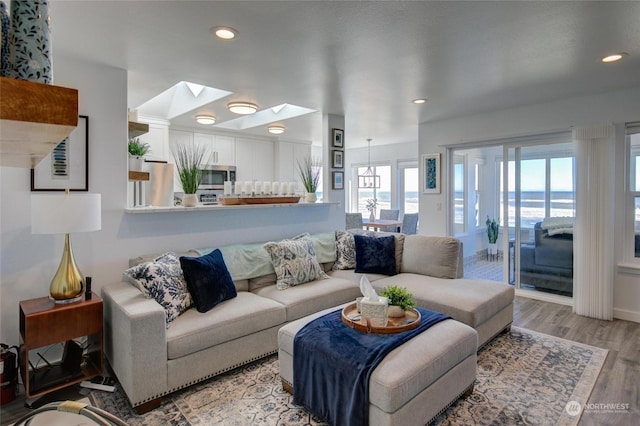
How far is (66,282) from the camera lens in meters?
2.36

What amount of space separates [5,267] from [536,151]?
17.8 ft

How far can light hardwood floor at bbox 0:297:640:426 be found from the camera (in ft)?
7.01

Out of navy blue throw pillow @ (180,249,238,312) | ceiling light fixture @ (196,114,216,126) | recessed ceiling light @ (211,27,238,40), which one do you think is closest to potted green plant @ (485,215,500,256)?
ceiling light fixture @ (196,114,216,126)

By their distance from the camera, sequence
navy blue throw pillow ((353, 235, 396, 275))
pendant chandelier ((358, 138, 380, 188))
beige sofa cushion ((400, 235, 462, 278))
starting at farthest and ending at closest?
pendant chandelier ((358, 138, 380, 188)), navy blue throw pillow ((353, 235, 396, 275)), beige sofa cushion ((400, 235, 462, 278))

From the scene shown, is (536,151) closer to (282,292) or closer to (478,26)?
(478,26)

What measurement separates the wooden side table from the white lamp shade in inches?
19.9

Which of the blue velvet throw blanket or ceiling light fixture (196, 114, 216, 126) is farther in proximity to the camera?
ceiling light fixture (196, 114, 216, 126)

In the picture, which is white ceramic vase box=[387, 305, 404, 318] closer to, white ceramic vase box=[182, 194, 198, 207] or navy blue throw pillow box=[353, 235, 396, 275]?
navy blue throw pillow box=[353, 235, 396, 275]

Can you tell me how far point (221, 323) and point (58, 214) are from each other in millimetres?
1231

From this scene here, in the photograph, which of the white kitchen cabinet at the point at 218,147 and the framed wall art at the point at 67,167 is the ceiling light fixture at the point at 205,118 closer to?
the white kitchen cabinet at the point at 218,147

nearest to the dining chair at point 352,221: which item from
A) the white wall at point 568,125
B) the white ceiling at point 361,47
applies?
the white wall at point 568,125

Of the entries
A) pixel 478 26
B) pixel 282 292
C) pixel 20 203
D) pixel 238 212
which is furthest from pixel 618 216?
pixel 20 203

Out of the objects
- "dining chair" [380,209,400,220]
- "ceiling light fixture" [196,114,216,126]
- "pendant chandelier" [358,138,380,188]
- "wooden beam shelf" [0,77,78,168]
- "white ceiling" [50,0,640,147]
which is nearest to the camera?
"wooden beam shelf" [0,77,78,168]

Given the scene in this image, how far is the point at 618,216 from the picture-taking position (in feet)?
12.3
